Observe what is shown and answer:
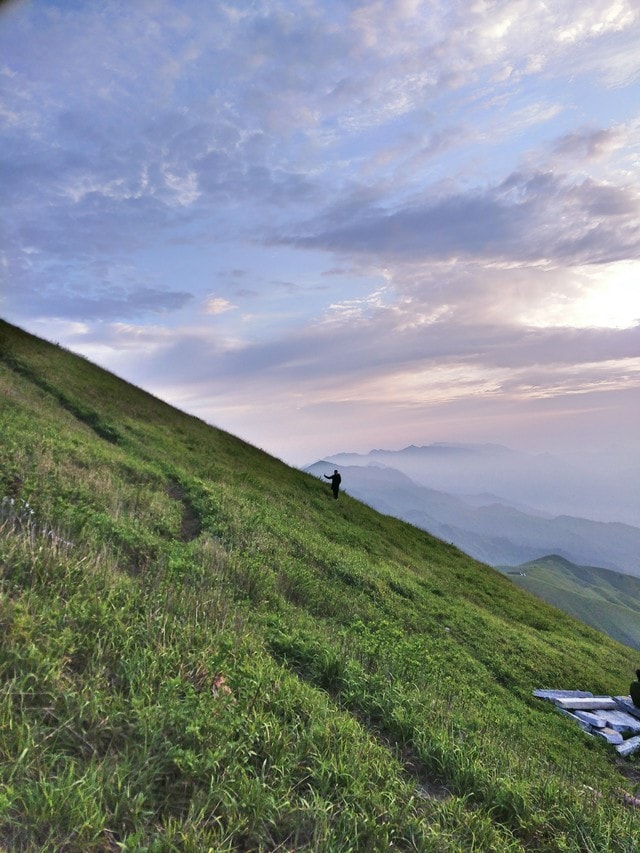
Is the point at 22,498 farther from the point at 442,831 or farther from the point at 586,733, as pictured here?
the point at 586,733

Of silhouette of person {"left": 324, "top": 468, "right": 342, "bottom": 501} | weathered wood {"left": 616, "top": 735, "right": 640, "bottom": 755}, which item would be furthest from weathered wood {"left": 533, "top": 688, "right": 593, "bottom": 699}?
silhouette of person {"left": 324, "top": 468, "right": 342, "bottom": 501}

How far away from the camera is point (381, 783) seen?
6285 millimetres

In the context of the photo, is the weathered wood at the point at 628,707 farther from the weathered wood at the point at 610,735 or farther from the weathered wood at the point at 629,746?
the weathered wood at the point at 629,746

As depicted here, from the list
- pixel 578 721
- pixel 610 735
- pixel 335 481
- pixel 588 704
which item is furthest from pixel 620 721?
pixel 335 481

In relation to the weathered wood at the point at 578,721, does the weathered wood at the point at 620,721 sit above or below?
below

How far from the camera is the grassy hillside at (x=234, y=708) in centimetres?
515

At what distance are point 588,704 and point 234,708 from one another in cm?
1557

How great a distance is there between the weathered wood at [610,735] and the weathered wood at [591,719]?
17 centimetres

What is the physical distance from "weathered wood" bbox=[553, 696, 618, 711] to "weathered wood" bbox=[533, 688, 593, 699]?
27 cm

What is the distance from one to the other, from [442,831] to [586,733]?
11588mm

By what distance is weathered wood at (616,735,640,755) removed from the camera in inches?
532

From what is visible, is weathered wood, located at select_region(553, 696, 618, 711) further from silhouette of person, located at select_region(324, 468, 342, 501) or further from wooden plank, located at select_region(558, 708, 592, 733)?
silhouette of person, located at select_region(324, 468, 342, 501)

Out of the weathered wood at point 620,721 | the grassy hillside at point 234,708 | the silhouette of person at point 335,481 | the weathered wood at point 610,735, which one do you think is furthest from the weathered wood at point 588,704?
the silhouette of person at point 335,481

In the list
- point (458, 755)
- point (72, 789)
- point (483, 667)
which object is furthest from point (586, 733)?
point (72, 789)
